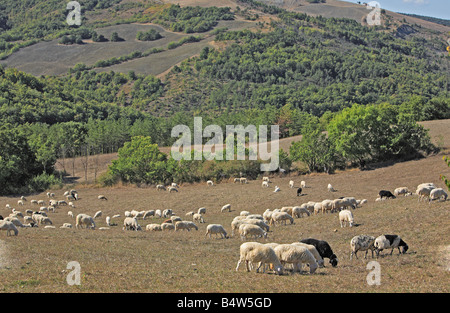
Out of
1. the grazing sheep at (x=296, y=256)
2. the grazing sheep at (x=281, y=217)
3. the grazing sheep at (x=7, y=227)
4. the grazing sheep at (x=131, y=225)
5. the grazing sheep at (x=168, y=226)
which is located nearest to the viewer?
the grazing sheep at (x=296, y=256)

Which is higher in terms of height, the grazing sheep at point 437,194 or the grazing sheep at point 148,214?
the grazing sheep at point 437,194

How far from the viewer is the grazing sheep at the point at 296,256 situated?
1767 cm

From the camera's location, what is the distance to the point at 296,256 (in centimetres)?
1769

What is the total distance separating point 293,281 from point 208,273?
317cm

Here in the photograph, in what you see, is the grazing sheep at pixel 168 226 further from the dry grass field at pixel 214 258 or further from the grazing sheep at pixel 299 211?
the grazing sheep at pixel 299 211

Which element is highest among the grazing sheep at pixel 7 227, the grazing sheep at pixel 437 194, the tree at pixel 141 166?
the grazing sheep at pixel 437 194

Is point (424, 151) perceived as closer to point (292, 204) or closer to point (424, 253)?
point (292, 204)

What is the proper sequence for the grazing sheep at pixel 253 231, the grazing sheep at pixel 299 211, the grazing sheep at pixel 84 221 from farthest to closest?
the grazing sheep at pixel 299 211
the grazing sheep at pixel 84 221
the grazing sheep at pixel 253 231

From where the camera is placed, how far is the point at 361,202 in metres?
39.4

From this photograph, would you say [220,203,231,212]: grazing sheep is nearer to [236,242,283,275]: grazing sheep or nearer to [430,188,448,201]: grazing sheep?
[430,188,448,201]: grazing sheep

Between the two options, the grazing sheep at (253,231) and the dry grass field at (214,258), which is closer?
the dry grass field at (214,258)

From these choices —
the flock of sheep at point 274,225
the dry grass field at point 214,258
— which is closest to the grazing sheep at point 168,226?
the flock of sheep at point 274,225
